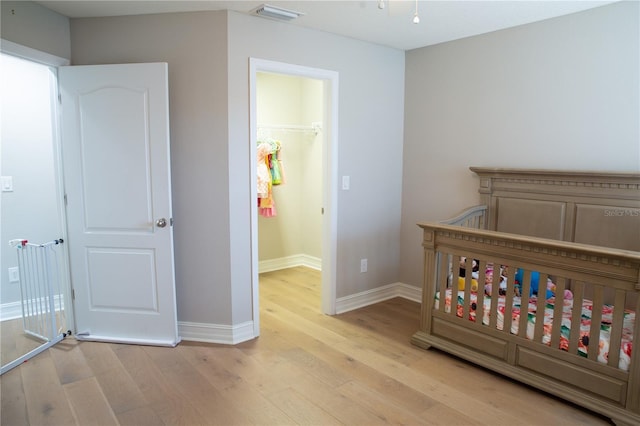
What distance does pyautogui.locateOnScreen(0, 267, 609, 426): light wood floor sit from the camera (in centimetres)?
222

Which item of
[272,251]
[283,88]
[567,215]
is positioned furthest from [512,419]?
[283,88]

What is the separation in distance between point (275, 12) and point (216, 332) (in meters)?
2.28

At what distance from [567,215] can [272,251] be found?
126 inches

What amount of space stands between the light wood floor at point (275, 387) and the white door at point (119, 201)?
0.75ft

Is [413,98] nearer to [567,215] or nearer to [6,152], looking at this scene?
→ [567,215]

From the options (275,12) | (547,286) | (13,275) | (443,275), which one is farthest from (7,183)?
(547,286)

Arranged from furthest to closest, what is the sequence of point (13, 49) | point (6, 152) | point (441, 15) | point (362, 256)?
1. point (362, 256)
2. point (6, 152)
3. point (441, 15)
4. point (13, 49)

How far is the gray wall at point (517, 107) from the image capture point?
2773mm

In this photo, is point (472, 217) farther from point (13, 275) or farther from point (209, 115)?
point (13, 275)

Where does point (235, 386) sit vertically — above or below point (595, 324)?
below

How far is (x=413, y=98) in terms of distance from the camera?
13.0 ft

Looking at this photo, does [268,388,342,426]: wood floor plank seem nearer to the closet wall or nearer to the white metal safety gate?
the white metal safety gate

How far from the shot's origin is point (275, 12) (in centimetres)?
285

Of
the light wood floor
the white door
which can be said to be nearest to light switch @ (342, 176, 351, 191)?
the light wood floor
